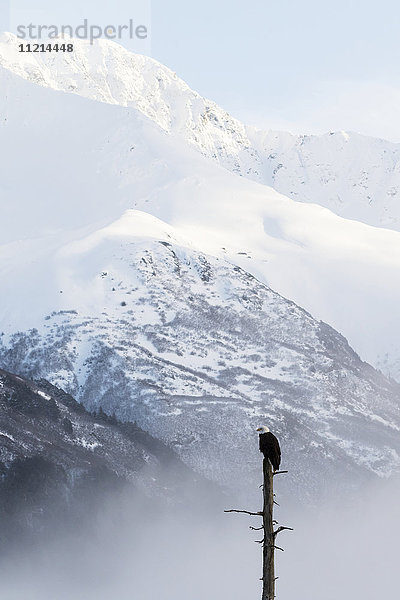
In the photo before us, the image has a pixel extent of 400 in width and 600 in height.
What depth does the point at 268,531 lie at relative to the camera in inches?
1695

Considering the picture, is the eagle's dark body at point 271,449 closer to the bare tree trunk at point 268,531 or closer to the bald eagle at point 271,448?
the bald eagle at point 271,448

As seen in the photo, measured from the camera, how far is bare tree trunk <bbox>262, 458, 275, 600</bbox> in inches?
1641

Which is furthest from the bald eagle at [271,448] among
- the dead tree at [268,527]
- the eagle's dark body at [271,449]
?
the dead tree at [268,527]

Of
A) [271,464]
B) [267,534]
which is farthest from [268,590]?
[271,464]

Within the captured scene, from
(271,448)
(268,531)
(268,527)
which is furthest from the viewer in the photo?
(268,531)

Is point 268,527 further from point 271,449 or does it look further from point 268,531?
point 271,449

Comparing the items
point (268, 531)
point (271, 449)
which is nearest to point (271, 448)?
point (271, 449)

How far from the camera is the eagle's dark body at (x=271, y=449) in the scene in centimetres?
4219

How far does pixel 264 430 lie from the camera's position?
43.5m

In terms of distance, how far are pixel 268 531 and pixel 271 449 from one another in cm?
380

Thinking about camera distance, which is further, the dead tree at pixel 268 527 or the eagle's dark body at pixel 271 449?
the eagle's dark body at pixel 271 449

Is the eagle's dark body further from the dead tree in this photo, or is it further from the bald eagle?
the dead tree

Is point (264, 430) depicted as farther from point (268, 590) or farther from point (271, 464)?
point (268, 590)

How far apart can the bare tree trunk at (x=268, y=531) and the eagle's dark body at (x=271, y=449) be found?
30 cm
